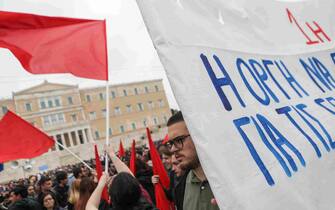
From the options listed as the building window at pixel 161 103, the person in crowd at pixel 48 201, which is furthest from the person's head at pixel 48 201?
the building window at pixel 161 103

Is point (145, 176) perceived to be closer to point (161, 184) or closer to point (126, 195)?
point (161, 184)

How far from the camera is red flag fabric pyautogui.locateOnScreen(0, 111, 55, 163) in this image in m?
3.46

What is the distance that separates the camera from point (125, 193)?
207 centimetres

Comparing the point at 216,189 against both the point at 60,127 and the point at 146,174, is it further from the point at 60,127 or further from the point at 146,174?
the point at 60,127

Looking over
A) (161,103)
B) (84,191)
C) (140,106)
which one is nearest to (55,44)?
(84,191)

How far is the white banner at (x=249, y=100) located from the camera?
973mm

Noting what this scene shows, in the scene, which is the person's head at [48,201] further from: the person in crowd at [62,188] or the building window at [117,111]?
the building window at [117,111]

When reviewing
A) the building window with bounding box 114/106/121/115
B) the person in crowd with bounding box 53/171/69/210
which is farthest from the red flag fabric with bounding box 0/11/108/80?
the building window with bounding box 114/106/121/115

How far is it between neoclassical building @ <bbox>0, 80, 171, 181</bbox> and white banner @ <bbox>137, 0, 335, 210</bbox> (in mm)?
53707

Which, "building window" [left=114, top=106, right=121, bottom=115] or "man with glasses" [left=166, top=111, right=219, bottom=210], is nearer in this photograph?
"man with glasses" [left=166, top=111, right=219, bottom=210]

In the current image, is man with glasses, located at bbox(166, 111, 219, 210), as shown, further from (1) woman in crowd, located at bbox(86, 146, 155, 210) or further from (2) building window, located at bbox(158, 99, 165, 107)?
(2) building window, located at bbox(158, 99, 165, 107)

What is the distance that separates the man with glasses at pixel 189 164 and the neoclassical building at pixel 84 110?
53.2 m

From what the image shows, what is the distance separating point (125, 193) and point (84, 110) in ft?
196

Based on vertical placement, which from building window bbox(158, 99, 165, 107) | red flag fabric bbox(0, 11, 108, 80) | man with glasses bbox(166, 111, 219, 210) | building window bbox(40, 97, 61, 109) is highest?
building window bbox(40, 97, 61, 109)
